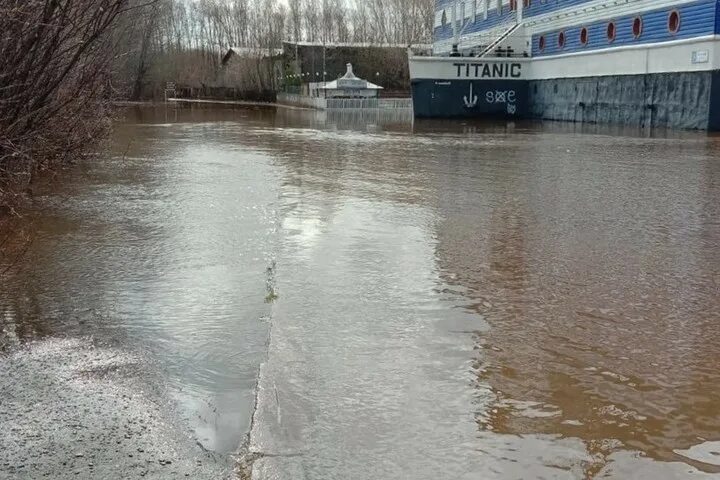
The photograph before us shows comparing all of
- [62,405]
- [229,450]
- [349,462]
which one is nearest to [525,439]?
[349,462]

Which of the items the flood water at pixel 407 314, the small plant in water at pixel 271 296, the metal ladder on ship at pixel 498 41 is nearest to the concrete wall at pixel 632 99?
the metal ladder on ship at pixel 498 41

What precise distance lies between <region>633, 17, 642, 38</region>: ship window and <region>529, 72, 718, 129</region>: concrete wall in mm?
1650

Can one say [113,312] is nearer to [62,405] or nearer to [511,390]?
[62,405]

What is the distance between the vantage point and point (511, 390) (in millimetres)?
4043

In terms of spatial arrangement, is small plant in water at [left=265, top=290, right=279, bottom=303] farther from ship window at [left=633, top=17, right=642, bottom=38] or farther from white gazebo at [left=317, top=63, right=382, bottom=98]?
white gazebo at [left=317, top=63, right=382, bottom=98]

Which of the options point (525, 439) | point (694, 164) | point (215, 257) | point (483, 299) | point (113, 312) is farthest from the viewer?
point (694, 164)

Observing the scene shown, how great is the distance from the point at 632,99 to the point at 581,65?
488cm

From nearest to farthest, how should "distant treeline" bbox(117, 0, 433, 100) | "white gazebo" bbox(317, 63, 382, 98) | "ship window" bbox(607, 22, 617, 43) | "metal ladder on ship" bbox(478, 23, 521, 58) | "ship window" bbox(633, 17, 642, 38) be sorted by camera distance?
1. "ship window" bbox(633, 17, 642, 38)
2. "ship window" bbox(607, 22, 617, 43)
3. "metal ladder on ship" bbox(478, 23, 521, 58)
4. "white gazebo" bbox(317, 63, 382, 98)
5. "distant treeline" bbox(117, 0, 433, 100)

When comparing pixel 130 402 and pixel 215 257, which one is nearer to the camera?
pixel 130 402

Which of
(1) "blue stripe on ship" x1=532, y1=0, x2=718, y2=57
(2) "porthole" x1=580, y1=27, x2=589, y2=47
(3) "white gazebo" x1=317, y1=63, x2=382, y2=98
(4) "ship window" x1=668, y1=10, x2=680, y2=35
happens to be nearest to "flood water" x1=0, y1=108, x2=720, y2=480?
(1) "blue stripe on ship" x1=532, y1=0, x2=718, y2=57

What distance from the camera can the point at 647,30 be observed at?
29.9 m

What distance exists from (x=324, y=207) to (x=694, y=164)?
890 centimetres

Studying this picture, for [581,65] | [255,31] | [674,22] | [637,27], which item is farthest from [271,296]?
[255,31]

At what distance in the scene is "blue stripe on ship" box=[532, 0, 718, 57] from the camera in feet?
85.4
